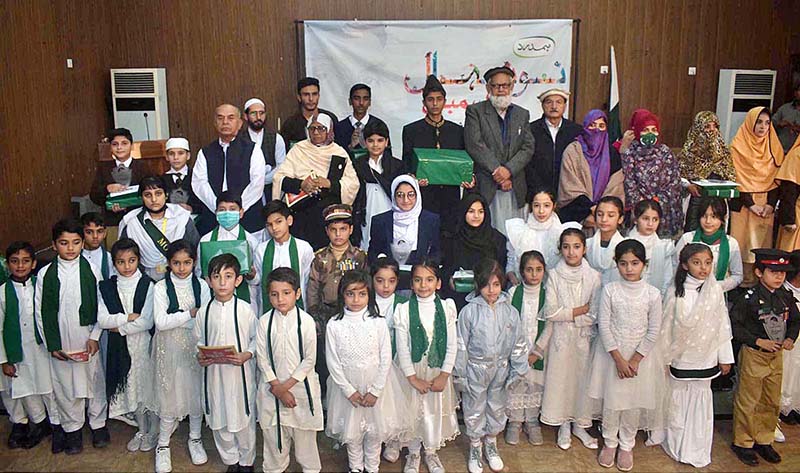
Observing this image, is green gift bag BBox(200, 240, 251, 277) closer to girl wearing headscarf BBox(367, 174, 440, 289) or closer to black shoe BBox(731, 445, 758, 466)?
girl wearing headscarf BBox(367, 174, 440, 289)

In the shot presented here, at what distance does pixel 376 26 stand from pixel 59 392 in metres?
4.54

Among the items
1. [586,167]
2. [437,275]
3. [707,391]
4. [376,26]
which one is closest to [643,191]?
[586,167]

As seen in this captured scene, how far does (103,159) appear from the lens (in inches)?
183

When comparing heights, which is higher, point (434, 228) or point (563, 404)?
point (434, 228)

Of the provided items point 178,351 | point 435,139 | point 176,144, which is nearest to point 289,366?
point 178,351

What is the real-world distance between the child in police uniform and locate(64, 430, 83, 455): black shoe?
3.52 meters

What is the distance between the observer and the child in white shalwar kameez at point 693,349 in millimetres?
3588

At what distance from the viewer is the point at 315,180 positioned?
440cm

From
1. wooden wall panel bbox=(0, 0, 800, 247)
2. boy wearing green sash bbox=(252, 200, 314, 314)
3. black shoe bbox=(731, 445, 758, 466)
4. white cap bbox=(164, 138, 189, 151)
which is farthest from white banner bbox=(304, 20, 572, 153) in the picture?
black shoe bbox=(731, 445, 758, 466)

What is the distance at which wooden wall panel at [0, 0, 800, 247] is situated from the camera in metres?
6.60

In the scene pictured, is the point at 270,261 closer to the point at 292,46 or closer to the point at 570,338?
the point at 570,338

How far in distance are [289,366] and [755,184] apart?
3.60 meters

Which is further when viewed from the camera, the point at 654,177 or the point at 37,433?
the point at 654,177

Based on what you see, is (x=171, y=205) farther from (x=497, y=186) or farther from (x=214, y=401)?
(x=497, y=186)
